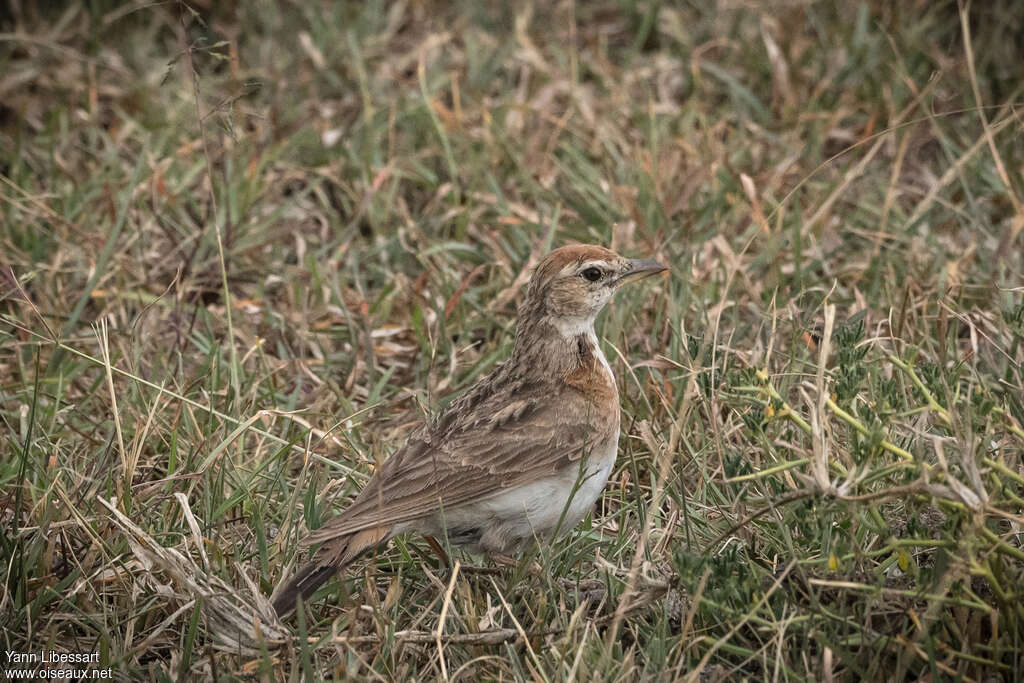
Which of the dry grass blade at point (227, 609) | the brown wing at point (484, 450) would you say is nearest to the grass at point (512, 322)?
the dry grass blade at point (227, 609)

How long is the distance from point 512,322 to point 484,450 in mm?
1728

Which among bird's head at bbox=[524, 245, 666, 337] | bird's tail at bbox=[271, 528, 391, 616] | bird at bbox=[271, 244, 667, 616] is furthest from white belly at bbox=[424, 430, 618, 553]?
bird's head at bbox=[524, 245, 666, 337]

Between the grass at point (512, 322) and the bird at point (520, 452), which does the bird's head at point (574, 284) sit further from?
the grass at point (512, 322)

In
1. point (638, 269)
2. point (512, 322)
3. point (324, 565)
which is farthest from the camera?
point (512, 322)

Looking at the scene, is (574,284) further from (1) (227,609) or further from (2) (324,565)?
(1) (227,609)

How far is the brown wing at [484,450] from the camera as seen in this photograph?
430cm

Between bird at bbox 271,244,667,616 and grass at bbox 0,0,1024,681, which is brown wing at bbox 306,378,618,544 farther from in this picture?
grass at bbox 0,0,1024,681

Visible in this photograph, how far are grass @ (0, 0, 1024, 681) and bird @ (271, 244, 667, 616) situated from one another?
0.15 metres

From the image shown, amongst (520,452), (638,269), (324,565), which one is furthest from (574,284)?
(324,565)

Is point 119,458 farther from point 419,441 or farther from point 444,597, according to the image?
point 444,597

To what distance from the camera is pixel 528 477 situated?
4.56 m

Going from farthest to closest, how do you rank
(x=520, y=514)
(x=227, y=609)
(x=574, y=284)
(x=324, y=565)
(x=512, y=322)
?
(x=512, y=322)
(x=574, y=284)
(x=520, y=514)
(x=324, y=565)
(x=227, y=609)

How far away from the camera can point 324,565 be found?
13.4ft

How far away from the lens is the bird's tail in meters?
3.99
